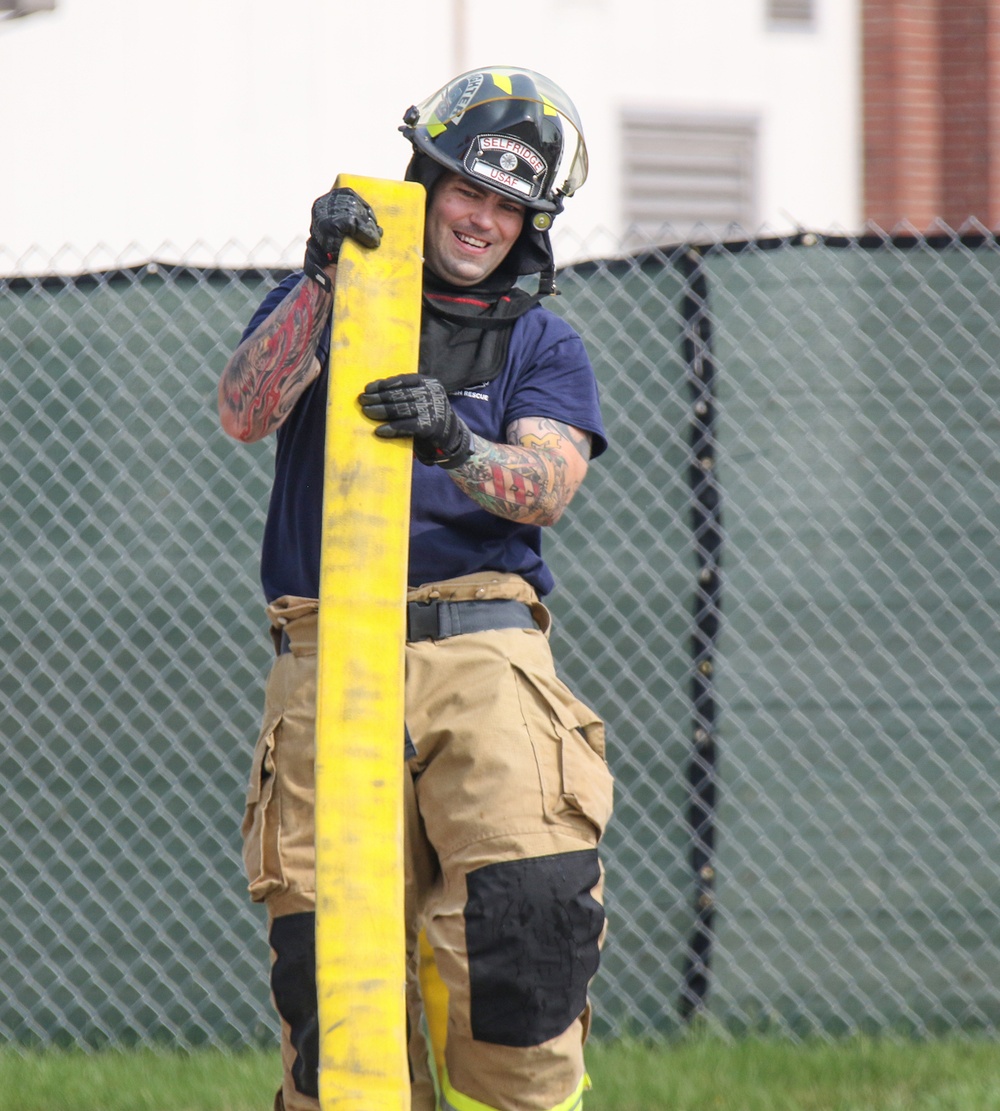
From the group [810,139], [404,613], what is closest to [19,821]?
[404,613]

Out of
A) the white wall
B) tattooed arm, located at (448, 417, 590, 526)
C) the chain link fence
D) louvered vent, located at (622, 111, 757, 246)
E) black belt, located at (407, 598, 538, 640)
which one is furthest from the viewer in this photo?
louvered vent, located at (622, 111, 757, 246)

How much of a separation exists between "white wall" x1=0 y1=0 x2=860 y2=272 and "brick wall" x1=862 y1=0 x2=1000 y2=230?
0.74 meters

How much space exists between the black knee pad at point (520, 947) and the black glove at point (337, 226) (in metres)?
1.03

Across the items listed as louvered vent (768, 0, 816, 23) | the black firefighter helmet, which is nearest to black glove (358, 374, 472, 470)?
the black firefighter helmet

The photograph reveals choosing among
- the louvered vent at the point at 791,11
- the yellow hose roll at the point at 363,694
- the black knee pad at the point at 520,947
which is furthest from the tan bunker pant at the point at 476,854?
the louvered vent at the point at 791,11

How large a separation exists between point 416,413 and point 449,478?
11.4 inches

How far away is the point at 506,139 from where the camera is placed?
2.34m

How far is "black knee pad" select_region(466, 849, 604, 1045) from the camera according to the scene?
2215mm

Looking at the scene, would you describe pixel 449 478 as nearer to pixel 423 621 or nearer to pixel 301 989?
pixel 423 621

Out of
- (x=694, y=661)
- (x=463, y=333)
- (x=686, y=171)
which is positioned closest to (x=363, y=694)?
(x=463, y=333)

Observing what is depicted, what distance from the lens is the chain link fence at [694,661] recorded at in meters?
3.81

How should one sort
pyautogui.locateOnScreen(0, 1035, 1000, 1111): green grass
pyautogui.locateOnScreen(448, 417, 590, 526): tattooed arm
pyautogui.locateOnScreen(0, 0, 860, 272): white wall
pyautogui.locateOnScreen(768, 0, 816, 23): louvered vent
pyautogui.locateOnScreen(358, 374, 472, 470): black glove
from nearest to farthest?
pyautogui.locateOnScreen(358, 374, 472, 470): black glove < pyautogui.locateOnScreen(448, 417, 590, 526): tattooed arm < pyautogui.locateOnScreen(0, 1035, 1000, 1111): green grass < pyautogui.locateOnScreen(0, 0, 860, 272): white wall < pyautogui.locateOnScreen(768, 0, 816, 23): louvered vent

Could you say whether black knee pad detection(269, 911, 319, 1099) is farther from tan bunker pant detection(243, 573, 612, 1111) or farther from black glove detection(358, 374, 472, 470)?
black glove detection(358, 374, 472, 470)

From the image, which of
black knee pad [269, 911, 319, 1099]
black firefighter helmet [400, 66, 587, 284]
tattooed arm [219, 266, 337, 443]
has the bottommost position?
black knee pad [269, 911, 319, 1099]
